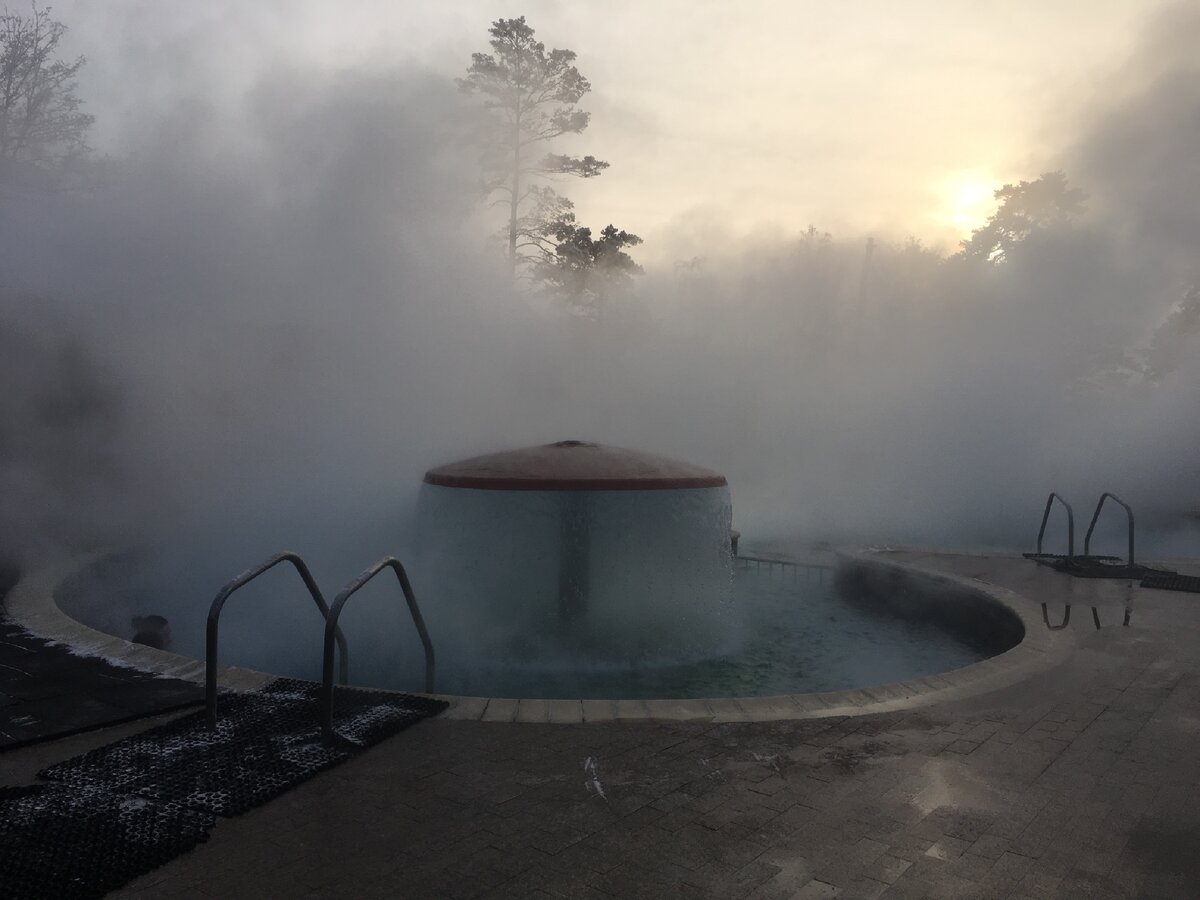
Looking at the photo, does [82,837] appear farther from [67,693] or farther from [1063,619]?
[1063,619]

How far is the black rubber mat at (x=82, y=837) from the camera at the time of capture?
251 cm

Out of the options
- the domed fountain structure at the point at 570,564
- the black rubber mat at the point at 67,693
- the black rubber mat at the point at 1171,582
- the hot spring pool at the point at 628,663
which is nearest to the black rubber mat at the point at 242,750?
the black rubber mat at the point at 67,693

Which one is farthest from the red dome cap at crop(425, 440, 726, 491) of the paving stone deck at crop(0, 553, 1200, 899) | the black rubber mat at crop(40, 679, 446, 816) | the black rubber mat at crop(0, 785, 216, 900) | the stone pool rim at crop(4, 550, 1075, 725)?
the black rubber mat at crop(0, 785, 216, 900)

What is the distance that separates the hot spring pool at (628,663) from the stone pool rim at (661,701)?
0.83m

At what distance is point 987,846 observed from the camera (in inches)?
112

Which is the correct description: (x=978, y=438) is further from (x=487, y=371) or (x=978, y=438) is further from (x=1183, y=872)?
(x=1183, y=872)

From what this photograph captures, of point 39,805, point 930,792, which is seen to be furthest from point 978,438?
point 39,805

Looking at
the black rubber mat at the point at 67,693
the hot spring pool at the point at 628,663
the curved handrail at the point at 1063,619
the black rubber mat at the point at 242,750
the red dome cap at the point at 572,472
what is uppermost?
the red dome cap at the point at 572,472

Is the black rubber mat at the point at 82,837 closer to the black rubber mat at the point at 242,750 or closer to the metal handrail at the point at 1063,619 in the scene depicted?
the black rubber mat at the point at 242,750

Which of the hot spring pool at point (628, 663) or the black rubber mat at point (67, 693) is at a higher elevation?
the black rubber mat at point (67, 693)

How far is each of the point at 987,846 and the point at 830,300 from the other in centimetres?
2417

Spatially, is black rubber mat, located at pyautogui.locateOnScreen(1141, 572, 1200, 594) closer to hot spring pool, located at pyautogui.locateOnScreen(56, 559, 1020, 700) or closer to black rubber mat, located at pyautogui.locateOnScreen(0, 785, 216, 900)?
hot spring pool, located at pyautogui.locateOnScreen(56, 559, 1020, 700)

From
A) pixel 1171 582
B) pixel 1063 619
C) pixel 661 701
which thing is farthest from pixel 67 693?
pixel 1171 582

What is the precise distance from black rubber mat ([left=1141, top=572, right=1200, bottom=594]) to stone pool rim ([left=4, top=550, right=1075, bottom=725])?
3.46 metres
